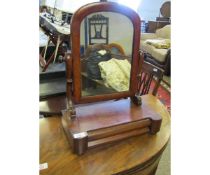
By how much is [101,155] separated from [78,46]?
0.38 metres

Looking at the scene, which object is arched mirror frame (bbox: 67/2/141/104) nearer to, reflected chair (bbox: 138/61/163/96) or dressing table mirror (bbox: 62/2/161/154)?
dressing table mirror (bbox: 62/2/161/154)

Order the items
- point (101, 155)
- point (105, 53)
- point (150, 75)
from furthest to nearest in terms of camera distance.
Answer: point (150, 75) → point (105, 53) → point (101, 155)

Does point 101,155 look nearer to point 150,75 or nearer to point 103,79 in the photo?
point 103,79

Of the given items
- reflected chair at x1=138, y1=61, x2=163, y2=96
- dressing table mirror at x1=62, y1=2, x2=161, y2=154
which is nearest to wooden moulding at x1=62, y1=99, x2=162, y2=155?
dressing table mirror at x1=62, y1=2, x2=161, y2=154

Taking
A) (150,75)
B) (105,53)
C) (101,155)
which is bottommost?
(101,155)

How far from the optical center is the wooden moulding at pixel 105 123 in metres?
0.71

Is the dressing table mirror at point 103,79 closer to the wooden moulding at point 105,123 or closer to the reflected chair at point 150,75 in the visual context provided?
the wooden moulding at point 105,123

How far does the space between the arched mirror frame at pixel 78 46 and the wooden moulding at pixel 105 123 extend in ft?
0.16

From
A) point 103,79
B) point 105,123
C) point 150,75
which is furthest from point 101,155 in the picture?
point 150,75

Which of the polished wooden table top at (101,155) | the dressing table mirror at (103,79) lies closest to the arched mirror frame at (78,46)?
the dressing table mirror at (103,79)

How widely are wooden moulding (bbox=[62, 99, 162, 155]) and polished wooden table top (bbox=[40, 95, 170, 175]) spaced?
0.08 ft

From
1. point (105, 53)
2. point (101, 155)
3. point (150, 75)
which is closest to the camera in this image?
point (101, 155)

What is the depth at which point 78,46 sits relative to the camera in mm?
743
